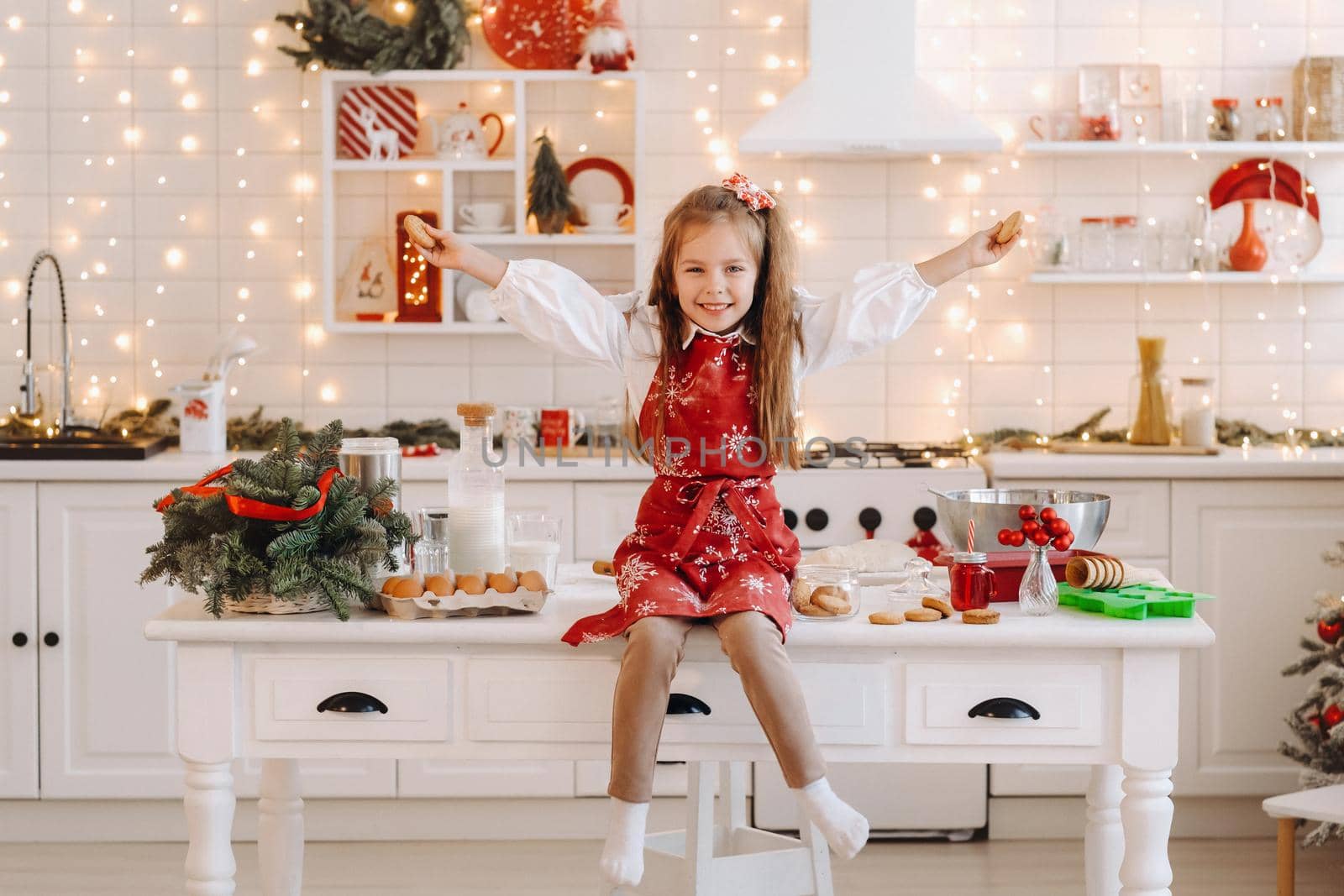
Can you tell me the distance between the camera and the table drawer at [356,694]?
1.96 m

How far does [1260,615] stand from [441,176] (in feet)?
7.87

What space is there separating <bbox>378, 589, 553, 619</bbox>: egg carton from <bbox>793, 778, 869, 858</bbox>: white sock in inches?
17.8

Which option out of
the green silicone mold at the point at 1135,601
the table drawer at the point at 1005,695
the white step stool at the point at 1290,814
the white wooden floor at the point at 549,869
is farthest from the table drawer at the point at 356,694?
the white step stool at the point at 1290,814

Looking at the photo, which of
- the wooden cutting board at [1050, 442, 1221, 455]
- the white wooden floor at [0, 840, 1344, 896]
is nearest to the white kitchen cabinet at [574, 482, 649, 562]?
the white wooden floor at [0, 840, 1344, 896]

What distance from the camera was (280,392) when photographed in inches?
157

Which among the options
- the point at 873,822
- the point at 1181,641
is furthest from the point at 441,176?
the point at 1181,641

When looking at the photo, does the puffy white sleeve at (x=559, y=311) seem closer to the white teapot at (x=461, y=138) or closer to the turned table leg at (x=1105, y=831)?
the turned table leg at (x=1105, y=831)

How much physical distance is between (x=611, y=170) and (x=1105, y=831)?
231 cm

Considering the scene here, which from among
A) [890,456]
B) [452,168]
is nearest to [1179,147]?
[890,456]

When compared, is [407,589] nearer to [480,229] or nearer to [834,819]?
[834,819]

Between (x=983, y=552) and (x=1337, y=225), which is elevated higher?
(x=1337, y=225)

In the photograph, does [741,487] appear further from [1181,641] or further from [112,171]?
[112,171]

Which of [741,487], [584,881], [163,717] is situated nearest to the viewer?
[741,487]

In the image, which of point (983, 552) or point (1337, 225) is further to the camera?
point (1337, 225)
